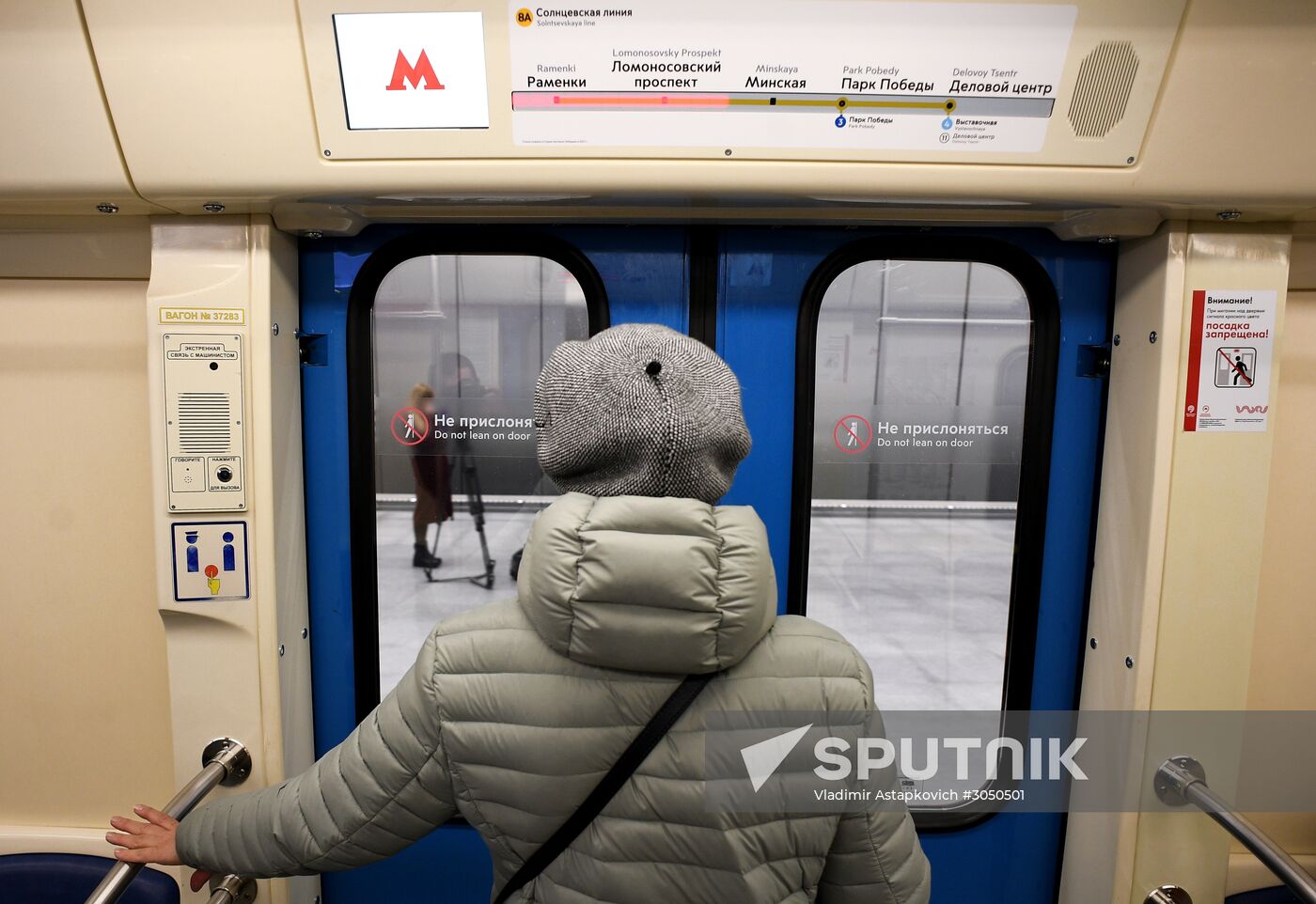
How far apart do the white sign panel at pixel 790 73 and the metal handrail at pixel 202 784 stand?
1.72 meters

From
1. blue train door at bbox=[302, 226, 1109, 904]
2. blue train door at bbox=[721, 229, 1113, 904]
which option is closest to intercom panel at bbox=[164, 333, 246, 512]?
blue train door at bbox=[302, 226, 1109, 904]

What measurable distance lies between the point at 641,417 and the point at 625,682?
1.26 ft

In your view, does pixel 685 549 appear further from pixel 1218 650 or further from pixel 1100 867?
pixel 1100 867

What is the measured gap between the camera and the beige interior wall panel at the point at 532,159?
1.52 metres

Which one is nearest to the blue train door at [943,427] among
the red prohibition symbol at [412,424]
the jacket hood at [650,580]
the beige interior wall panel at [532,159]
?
the beige interior wall panel at [532,159]

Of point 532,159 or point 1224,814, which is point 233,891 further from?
point 1224,814

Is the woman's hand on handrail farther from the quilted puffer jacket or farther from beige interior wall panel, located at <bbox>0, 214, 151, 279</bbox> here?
beige interior wall panel, located at <bbox>0, 214, 151, 279</bbox>

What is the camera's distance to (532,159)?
5.35 feet

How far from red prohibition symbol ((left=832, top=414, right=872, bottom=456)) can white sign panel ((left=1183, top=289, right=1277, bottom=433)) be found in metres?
0.78

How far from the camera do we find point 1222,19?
4.91ft

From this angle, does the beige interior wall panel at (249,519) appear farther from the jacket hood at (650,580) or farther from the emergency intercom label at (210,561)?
the jacket hood at (650,580)

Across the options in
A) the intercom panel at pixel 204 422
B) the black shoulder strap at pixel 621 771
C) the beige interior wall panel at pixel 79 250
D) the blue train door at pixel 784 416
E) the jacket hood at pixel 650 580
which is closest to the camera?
the jacket hood at pixel 650 580

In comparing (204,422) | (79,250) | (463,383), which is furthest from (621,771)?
(79,250)

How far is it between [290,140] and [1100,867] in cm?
281
